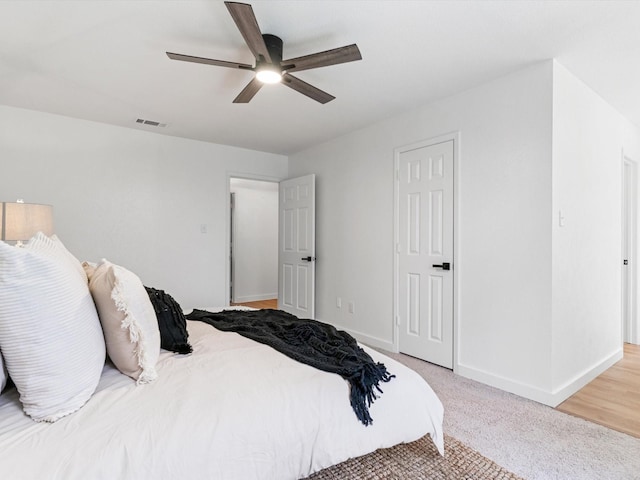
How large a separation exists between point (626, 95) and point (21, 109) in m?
5.50

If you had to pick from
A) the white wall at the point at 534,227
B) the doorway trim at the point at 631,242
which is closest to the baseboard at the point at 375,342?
the white wall at the point at 534,227

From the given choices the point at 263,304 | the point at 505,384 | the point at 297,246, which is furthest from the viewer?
the point at 263,304

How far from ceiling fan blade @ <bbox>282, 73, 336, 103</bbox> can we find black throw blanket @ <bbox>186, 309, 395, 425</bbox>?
5.10 feet

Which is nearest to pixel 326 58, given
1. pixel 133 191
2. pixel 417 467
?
pixel 417 467

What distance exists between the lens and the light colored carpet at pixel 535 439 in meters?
1.78

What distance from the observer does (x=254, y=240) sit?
6.78 metres

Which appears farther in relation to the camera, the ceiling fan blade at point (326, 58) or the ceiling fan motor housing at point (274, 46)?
the ceiling fan motor housing at point (274, 46)

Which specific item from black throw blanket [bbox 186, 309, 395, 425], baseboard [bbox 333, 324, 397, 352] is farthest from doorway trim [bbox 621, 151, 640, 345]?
black throw blanket [bbox 186, 309, 395, 425]

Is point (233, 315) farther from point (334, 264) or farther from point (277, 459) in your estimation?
point (334, 264)

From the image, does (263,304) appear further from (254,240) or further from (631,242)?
(631,242)

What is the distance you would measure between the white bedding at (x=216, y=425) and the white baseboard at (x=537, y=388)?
51.7 inches

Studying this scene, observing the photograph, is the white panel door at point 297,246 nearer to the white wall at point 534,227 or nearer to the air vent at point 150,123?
the white wall at point 534,227

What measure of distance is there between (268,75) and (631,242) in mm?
4192

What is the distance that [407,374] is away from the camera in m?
1.65
